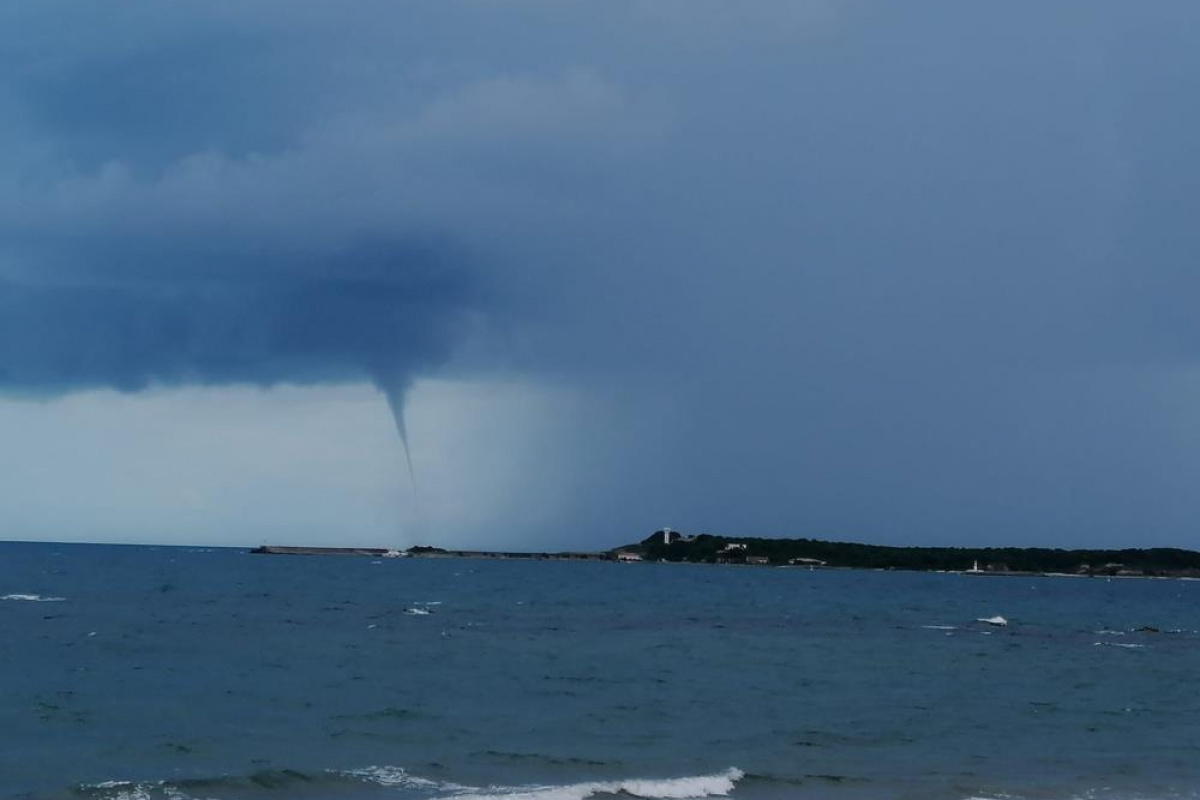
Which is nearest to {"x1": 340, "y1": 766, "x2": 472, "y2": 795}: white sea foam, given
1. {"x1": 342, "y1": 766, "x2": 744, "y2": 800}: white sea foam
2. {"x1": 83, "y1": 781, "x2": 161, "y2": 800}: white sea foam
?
{"x1": 342, "y1": 766, "x2": 744, "y2": 800}: white sea foam

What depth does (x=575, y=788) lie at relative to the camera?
25.2m

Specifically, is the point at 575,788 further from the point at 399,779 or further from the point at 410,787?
the point at 399,779

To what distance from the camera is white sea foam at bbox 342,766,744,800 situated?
80.9ft

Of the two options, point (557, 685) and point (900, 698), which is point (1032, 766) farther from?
point (557, 685)

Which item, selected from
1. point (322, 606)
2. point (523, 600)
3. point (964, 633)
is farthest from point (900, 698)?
point (523, 600)

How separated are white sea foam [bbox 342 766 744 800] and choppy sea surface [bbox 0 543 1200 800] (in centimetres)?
9

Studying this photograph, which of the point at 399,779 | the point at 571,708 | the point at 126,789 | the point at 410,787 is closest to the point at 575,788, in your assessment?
the point at 410,787

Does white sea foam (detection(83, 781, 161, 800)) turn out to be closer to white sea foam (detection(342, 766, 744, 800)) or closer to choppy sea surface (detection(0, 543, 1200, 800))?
choppy sea surface (detection(0, 543, 1200, 800))

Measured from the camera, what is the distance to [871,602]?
11012 centimetres

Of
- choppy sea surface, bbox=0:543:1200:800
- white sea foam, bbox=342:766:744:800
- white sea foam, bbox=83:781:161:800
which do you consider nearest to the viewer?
white sea foam, bbox=83:781:161:800

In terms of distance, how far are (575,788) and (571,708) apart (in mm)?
11508

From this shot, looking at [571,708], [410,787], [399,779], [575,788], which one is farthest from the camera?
[571,708]

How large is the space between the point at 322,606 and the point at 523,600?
20.0 m

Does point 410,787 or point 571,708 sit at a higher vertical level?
point 571,708
